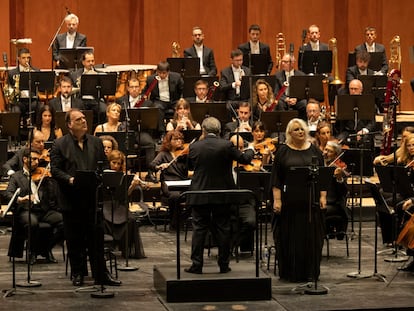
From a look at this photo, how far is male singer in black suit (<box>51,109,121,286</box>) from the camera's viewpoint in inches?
343

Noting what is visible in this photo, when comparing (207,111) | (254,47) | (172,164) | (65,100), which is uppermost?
(254,47)

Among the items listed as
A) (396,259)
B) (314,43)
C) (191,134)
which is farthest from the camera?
(314,43)

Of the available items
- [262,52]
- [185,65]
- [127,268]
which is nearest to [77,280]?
[127,268]

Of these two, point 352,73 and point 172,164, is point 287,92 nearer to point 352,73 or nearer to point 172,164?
point 352,73

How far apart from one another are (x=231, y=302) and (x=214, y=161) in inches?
44.7

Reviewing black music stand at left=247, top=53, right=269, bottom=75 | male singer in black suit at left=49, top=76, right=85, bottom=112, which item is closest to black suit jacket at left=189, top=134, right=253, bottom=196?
male singer in black suit at left=49, top=76, right=85, bottom=112

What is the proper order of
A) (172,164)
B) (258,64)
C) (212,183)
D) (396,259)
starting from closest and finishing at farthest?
(212,183) < (396,259) < (172,164) < (258,64)

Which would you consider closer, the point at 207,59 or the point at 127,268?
the point at 127,268

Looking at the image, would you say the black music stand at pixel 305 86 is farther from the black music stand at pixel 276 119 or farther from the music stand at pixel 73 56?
the music stand at pixel 73 56

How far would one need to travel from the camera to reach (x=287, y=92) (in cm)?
1400

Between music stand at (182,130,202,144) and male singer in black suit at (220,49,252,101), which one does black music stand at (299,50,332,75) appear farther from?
music stand at (182,130,202,144)

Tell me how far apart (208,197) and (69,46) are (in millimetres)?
6921

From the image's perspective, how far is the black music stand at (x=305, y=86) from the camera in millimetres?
13516

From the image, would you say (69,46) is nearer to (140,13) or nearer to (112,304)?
(140,13)
